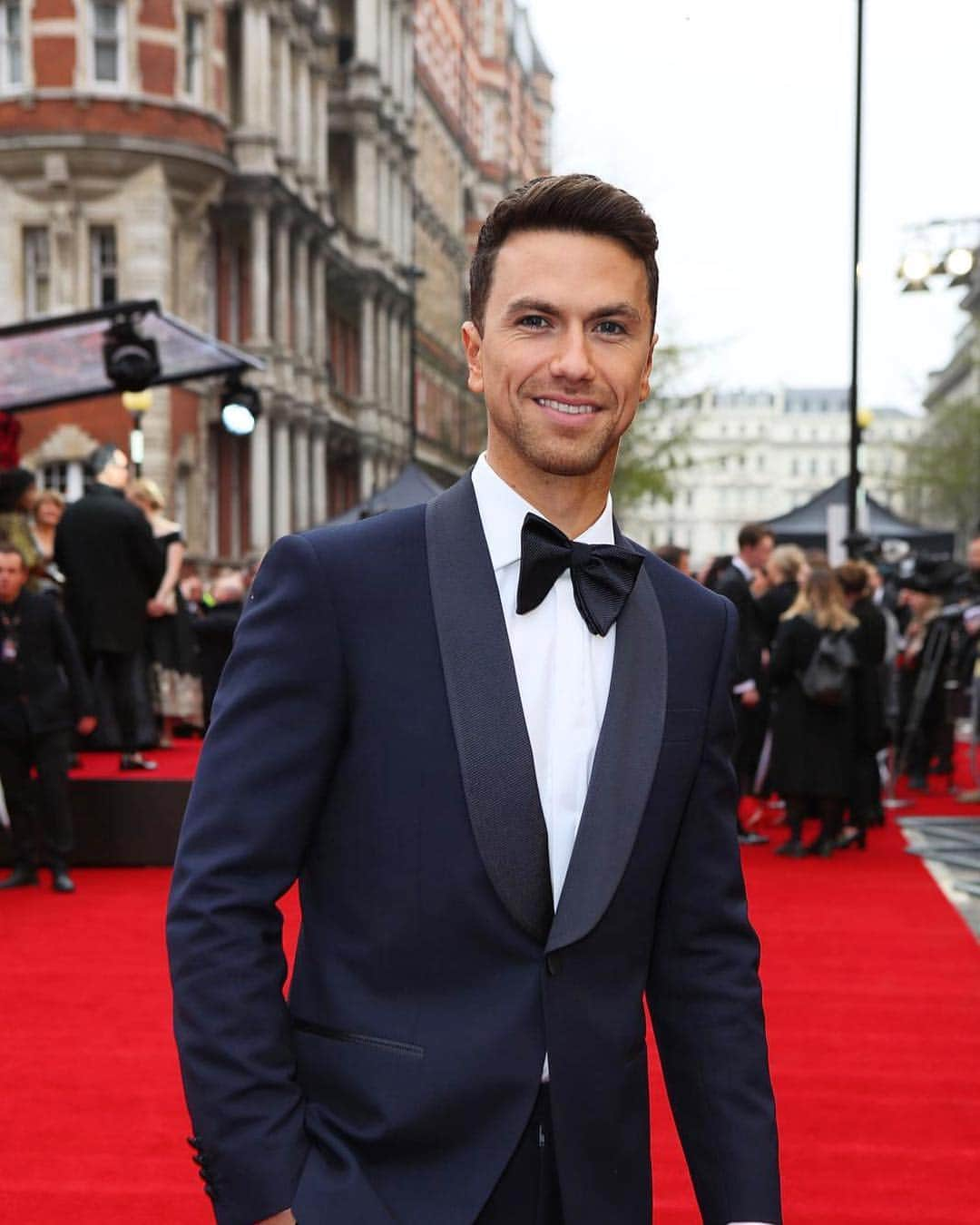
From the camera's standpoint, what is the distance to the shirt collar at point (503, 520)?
88.1 inches

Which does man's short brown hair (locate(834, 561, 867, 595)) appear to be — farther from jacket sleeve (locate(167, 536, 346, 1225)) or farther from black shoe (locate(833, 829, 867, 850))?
jacket sleeve (locate(167, 536, 346, 1225))

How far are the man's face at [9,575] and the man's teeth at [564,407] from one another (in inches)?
294

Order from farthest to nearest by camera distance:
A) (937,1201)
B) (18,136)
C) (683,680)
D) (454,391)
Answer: (454,391) < (18,136) < (937,1201) < (683,680)

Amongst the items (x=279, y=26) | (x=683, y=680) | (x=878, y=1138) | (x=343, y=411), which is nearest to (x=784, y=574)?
(x=878, y=1138)

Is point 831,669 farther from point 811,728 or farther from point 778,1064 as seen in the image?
point 778,1064

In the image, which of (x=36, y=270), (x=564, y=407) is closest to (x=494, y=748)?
(x=564, y=407)

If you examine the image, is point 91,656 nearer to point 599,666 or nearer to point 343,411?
point 599,666

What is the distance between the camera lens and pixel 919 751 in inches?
599

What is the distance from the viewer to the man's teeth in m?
2.19

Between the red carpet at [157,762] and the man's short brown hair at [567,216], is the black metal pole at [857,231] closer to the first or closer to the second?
the red carpet at [157,762]

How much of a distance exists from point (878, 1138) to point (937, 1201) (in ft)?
1.61

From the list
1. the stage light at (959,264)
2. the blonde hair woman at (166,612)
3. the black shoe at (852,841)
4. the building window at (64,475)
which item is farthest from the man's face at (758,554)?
the building window at (64,475)

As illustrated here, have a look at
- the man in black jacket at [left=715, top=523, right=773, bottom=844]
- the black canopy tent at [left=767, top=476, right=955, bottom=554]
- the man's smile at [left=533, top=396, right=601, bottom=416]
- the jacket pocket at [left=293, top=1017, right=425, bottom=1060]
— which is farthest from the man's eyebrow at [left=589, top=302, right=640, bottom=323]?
the black canopy tent at [left=767, top=476, right=955, bottom=554]

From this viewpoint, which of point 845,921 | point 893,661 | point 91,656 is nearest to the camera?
point 845,921
